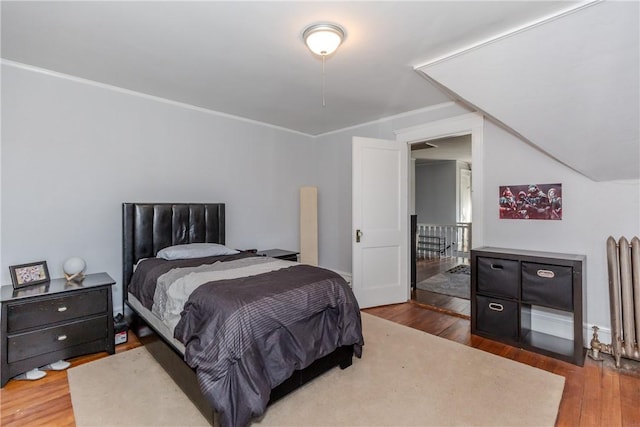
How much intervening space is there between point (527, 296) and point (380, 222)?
1.77 m

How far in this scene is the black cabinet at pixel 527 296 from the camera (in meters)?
2.58

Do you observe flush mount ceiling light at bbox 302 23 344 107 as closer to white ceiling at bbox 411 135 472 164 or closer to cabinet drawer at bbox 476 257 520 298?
cabinet drawer at bbox 476 257 520 298

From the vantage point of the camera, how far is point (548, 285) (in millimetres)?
2697

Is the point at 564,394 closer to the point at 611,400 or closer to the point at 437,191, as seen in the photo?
the point at 611,400

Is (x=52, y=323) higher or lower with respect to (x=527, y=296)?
lower

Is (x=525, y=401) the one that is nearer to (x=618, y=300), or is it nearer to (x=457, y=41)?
(x=618, y=300)

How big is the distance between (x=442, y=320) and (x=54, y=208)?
427cm

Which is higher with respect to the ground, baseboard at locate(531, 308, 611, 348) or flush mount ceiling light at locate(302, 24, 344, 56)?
flush mount ceiling light at locate(302, 24, 344, 56)

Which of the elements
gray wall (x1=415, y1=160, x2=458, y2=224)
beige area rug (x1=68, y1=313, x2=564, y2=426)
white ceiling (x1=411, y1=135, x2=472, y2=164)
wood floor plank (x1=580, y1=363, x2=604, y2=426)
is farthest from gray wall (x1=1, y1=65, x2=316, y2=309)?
gray wall (x1=415, y1=160, x2=458, y2=224)

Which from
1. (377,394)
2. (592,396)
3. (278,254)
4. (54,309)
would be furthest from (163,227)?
(592,396)

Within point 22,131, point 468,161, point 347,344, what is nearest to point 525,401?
point 347,344

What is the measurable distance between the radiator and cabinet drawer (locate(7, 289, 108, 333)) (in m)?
4.41

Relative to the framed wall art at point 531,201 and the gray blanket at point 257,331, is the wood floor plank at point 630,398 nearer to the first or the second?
the framed wall art at point 531,201

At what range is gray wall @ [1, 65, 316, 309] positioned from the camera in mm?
2766
